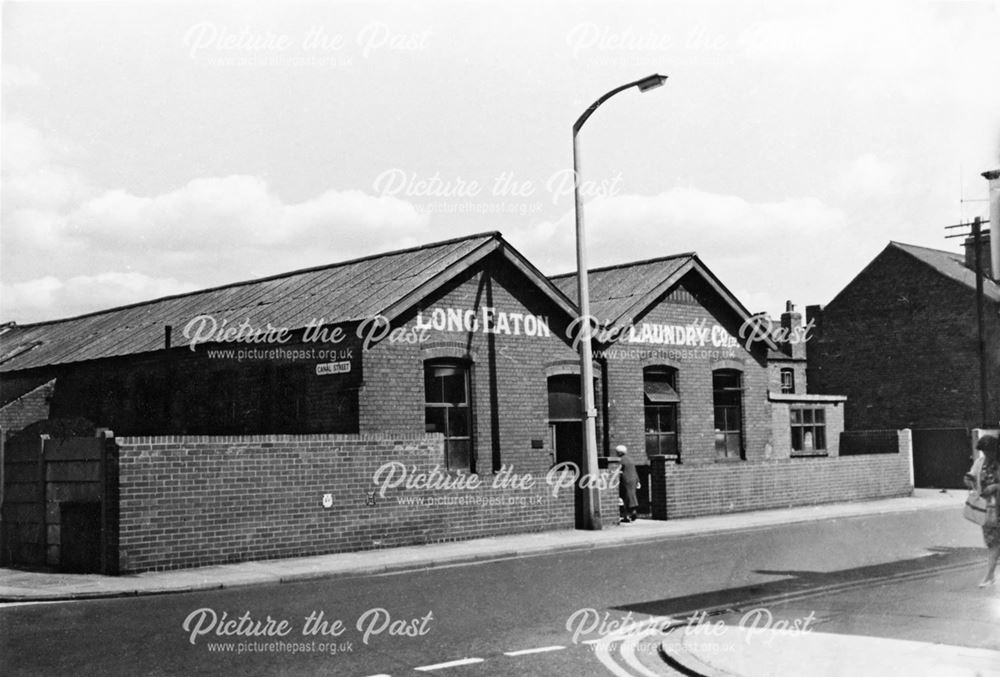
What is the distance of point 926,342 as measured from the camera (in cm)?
4184

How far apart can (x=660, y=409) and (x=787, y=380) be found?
Answer: 22.8m

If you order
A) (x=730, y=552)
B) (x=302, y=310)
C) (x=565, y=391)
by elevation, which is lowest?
(x=730, y=552)

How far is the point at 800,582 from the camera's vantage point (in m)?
12.7

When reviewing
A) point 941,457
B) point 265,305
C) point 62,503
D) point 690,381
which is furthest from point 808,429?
point 62,503

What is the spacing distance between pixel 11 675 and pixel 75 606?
3813 mm

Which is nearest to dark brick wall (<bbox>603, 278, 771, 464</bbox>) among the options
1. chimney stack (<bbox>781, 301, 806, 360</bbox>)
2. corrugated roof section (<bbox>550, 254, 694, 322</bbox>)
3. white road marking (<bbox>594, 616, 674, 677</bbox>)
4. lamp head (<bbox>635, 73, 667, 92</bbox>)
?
corrugated roof section (<bbox>550, 254, 694, 322</bbox>)

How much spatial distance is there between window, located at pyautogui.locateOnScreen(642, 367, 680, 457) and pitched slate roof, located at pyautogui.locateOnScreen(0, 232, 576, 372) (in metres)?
4.16

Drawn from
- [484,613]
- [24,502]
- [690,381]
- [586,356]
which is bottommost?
[484,613]

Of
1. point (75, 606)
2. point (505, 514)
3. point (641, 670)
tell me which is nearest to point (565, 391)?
point (505, 514)

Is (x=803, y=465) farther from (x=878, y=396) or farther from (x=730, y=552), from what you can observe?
(x=878, y=396)

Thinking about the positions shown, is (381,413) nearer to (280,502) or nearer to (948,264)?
(280,502)

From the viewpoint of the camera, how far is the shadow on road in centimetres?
1114

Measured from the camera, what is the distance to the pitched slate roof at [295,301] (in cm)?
2162

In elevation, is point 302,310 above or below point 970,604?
above
